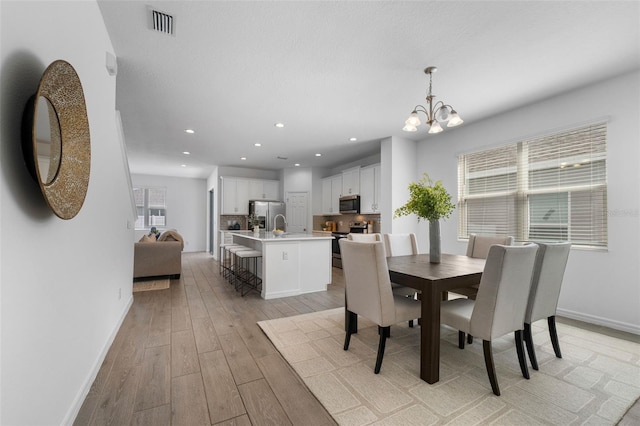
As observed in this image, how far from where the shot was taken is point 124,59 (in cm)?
258

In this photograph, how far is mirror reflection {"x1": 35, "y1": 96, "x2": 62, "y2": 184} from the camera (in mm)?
1062

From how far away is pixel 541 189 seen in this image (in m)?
3.47

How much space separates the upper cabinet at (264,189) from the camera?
7.83 metres

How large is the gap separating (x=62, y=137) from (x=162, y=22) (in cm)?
140

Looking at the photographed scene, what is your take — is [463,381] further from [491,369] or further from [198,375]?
[198,375]

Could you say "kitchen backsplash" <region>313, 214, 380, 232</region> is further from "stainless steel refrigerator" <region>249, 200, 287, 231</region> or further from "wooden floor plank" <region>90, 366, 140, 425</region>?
"wooden floor plank" <region>90, 366, 140, 425</region>

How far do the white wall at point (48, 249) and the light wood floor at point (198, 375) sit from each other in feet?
0.63

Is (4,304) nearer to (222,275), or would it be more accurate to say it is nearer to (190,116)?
(190,116)

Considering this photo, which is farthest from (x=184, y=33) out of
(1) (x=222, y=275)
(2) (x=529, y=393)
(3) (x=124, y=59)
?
(1) (x=222, y=275)

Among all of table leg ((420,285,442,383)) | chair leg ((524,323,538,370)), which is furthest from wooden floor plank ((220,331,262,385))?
chair leg ((524,323,538,370))

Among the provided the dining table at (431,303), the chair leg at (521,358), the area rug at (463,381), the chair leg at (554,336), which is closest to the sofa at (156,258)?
the area rug at (463,381)

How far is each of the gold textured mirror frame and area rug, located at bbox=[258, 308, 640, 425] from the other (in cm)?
179

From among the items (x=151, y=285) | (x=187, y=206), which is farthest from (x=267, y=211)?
(x=187, y=206)

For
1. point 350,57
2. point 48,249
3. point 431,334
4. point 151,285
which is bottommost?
point 151,285
